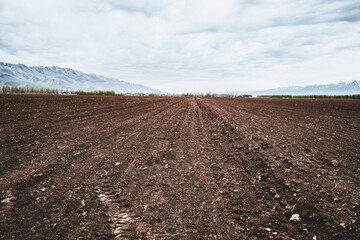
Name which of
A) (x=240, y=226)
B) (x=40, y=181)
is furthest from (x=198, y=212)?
(x=40, y=181)

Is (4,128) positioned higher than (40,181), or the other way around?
(4,128)

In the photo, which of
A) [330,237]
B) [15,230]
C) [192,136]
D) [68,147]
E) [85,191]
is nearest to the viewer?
[330,237]

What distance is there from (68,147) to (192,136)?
197 inches

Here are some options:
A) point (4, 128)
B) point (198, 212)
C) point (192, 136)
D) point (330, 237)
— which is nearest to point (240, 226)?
point (198, 212)

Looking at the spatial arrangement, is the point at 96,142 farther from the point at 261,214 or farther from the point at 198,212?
the point at 261,214

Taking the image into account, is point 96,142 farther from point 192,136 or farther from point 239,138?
point 239,138

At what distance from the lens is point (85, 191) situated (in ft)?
12.2

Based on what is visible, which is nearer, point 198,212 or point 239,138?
point 198,212

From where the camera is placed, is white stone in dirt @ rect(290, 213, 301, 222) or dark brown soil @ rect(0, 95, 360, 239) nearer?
dark brown soil @ rect(0, 95, 360, 239)

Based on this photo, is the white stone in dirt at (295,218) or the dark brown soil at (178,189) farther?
the white stone in dirt at (295,218)

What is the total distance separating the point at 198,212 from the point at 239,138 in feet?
16.0

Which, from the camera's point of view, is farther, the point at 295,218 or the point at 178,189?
the point at 178,189

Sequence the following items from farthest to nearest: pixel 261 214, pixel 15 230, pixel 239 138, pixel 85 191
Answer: pixel 239 138, pixel 85 191, pixel 261 214, pixel 15 230

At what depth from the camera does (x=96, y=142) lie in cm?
689
